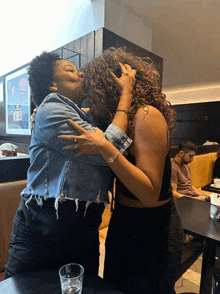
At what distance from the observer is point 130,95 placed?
0.75 meters

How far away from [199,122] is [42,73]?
7093mm

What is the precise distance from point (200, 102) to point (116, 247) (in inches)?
291

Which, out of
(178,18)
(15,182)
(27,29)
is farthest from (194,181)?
(27,29)

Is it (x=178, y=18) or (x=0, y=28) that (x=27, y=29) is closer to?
(x=0, y=28)

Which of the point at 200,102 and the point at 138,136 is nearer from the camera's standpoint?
the point at 138,136

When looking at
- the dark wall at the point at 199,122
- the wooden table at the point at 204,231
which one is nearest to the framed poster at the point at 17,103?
the wooden table at the point at 204,231

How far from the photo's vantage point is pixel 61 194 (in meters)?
0.68

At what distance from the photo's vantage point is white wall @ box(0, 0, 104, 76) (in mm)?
2908

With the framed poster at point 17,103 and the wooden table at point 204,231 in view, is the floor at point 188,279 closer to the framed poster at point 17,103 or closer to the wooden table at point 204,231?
the wooden table at point 204,231

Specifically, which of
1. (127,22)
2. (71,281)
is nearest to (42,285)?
(71,281)

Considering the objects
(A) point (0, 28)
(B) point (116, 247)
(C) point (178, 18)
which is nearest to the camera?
(B) point (116, 247)

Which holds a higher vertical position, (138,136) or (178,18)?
(178,18)

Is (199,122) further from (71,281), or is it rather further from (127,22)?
(71,281)

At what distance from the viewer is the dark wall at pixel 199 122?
672 cm
